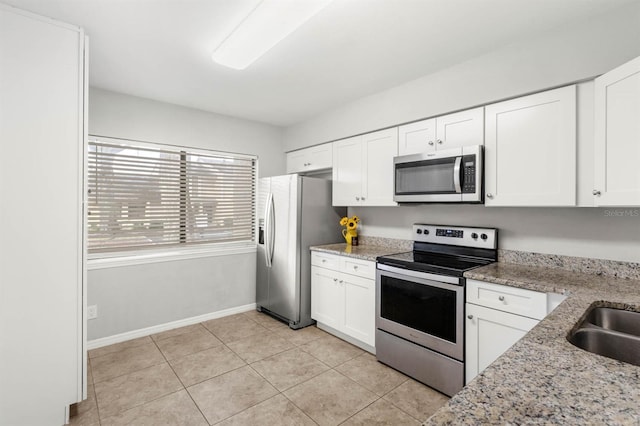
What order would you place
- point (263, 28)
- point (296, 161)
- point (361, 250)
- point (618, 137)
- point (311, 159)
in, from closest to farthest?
point (618, 137)
point (263, 28)
point (361, 250)
point (311, 159)
point (296, 161)

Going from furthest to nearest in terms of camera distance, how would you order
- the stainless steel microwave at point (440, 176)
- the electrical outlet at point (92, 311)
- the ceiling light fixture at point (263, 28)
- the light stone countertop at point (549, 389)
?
the electrical outlet at point (92, 311)
the stainless steel microwave at point (440, 176)
the ceiling light fixture at point (263, 28)
the light stone countertop at point (549, 389)

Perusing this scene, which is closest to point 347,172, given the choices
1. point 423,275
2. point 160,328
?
point 423,275

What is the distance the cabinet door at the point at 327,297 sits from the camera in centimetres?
310

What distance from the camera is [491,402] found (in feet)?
2.19

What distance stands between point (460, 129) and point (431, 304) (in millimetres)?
1335

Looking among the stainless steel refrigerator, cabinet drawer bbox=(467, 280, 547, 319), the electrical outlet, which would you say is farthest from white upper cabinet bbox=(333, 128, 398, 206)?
the electrical outlet

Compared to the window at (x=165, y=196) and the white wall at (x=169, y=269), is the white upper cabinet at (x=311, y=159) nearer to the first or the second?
the white wall at (x=169, y=269)

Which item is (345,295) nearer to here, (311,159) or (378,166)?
(378,166)

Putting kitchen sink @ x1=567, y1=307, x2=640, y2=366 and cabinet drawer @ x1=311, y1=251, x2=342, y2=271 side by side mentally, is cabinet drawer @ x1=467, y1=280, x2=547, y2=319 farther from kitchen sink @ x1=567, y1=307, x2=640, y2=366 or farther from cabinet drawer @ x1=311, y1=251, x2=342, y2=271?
cabinet drawer @ x1=311, y1=251, x2=342, y2=271

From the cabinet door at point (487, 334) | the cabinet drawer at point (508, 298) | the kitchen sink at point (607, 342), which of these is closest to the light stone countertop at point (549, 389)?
the kitchen sink at point (607, 342)

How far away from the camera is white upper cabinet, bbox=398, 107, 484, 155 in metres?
2.38

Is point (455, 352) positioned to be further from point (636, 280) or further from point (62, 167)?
point (62, 167)

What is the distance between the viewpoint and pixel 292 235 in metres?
3.44

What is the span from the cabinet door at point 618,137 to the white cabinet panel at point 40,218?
2944 mm
